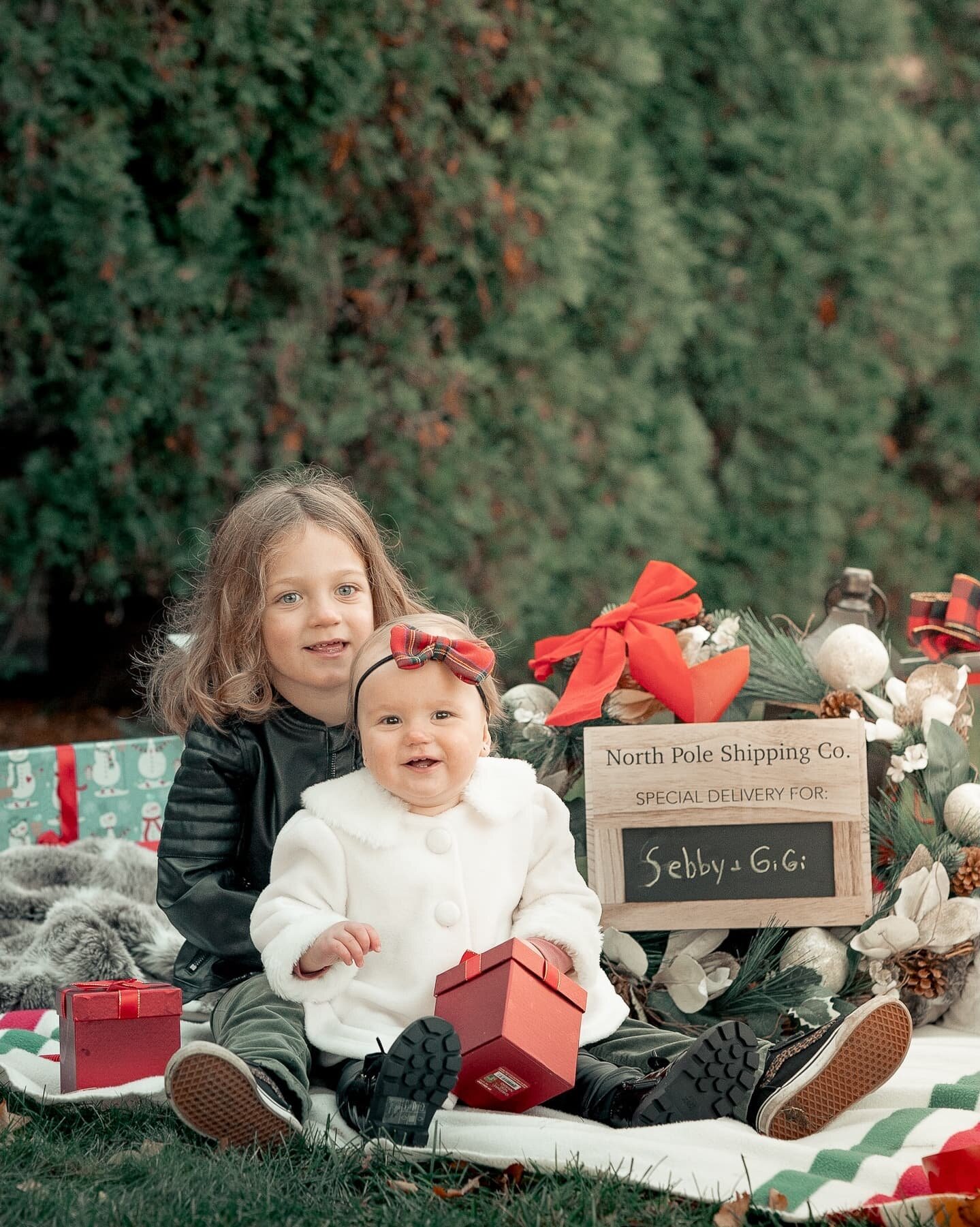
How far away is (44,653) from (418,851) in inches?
150

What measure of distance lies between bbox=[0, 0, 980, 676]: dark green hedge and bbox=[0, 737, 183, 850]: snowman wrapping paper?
137 cm

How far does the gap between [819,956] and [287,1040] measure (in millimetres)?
962

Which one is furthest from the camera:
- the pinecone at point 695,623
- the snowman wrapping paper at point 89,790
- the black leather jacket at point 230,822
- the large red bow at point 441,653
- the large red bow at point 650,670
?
the snowman wrapping paper at point 89,790

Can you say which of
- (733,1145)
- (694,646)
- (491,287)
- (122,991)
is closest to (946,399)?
Answer: (491,287)

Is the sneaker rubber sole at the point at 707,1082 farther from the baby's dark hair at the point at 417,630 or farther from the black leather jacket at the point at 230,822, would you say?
the black leather jacket at the point at 230,822

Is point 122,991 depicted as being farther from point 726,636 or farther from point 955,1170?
point 726,636

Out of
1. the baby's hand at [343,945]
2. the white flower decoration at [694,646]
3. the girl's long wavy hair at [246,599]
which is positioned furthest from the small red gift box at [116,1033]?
the white flower decoration at [694,646]

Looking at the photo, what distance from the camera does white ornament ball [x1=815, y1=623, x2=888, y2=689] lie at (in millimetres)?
2625

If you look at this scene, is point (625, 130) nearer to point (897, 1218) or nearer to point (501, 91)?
point (501, 91)

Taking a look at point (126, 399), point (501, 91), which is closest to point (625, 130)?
point (501, 91)

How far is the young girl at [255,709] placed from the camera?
7.92 feet

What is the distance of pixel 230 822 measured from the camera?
245cm

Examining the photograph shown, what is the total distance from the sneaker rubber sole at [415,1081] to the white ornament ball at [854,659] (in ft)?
3.74

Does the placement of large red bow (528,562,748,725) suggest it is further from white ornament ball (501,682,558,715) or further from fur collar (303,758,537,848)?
fur collar (303,758,537,848)
